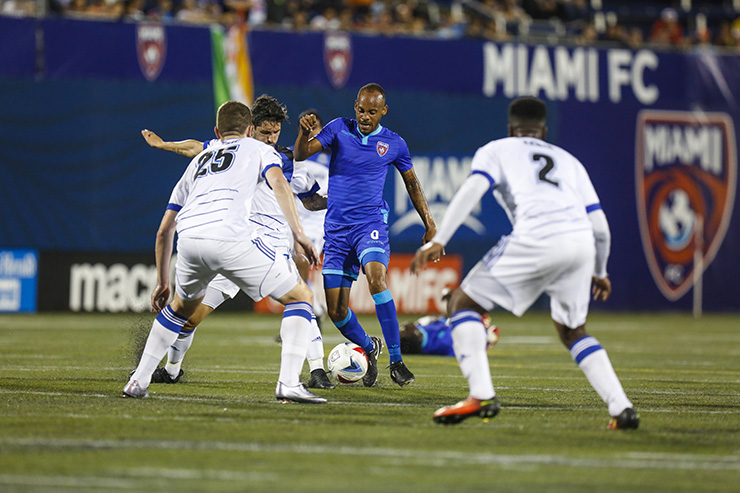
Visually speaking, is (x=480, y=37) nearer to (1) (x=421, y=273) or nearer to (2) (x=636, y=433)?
(1) (x=421, y=273)

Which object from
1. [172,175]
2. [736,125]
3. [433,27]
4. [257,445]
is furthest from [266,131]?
[736,125]

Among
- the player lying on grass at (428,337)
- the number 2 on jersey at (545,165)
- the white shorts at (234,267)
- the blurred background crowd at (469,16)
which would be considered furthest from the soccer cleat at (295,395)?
the blurred background crowd at (469,16)

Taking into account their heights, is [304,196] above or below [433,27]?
below

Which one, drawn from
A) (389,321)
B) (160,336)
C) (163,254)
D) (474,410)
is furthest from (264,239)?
(474,410)

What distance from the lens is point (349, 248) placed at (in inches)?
360

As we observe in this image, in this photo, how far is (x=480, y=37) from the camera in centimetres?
2133

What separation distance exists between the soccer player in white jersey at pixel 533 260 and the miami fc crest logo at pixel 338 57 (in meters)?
13.7

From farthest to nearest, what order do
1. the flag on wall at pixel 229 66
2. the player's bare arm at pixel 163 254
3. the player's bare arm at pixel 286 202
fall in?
the flag on wall at pixel 229 66 → the player's bare arm at pixel 163 254 → the player's bare arm at pixel 286 202

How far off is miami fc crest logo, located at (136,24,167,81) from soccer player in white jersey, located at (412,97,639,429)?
44.0ft

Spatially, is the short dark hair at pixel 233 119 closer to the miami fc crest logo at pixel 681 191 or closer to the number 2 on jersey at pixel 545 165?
the number 2 on jersey at pixel 545 165

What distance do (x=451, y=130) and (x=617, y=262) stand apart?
4.40 metres

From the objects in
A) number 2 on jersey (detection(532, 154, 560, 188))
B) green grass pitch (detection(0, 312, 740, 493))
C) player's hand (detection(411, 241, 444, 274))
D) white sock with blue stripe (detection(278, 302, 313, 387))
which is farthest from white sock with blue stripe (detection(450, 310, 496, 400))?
white sock with blue stripe (detection(278, 302, 313, 387))

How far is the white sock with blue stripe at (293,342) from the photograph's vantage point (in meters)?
7.47

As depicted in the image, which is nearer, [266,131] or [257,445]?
[257,445]
